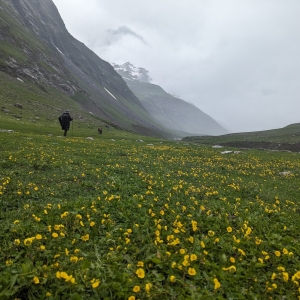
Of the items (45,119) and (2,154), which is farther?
(45,119)

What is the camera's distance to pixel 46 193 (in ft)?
34.1

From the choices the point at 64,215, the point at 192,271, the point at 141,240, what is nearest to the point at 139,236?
the point at 141,240

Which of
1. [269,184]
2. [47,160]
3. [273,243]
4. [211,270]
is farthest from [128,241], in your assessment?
[269,184]

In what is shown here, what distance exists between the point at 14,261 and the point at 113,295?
7.93 feet

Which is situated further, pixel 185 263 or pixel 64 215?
pixel 64 215

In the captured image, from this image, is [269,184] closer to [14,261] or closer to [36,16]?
[14,261]

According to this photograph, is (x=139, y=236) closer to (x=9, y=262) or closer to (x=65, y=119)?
(x=9, y=262)

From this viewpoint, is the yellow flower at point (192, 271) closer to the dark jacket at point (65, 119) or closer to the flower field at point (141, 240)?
the flower field at point (141, 240)

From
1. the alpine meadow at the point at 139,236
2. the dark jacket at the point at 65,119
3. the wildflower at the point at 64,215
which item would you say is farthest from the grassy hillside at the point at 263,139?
the wildflower at the point at 64,215

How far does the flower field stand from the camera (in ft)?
16.8

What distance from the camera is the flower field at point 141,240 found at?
16.8 feet

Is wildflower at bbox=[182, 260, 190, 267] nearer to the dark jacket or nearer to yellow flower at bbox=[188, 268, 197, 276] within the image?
yellow flower at bbox=[188, 268, 197, 276]

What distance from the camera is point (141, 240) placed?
7.26 meters

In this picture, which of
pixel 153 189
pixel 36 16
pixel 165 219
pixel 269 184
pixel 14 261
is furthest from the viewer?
pixel 36 16
